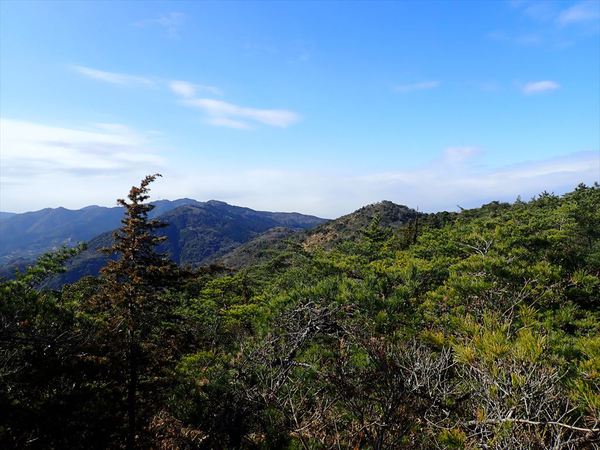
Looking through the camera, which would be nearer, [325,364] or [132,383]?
[325,364]

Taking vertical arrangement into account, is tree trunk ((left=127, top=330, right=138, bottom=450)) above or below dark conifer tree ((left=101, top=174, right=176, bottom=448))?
below

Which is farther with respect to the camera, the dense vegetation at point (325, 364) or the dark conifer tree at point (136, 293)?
the dark conifer tree at point (136, 293)

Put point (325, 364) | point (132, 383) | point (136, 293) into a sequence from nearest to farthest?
point (325, 364), point (132, 383), point (136, 293)

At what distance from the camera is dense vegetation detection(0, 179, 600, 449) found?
177 inches

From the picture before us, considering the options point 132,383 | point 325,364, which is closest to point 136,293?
point 132,383

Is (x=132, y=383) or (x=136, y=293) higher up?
(x=136, y=293)

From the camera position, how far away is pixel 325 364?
7711 millimetres

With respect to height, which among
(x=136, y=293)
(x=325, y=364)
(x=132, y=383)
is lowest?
(x=132, y=383)

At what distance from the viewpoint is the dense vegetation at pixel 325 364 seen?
4.50 m

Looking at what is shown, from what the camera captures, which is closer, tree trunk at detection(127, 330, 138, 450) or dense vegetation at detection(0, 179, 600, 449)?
dense vegetation at detection(0, 179, 600, 449)

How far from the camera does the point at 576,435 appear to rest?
4359 millimetres

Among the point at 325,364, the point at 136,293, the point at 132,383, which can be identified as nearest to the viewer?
the point at 325,364

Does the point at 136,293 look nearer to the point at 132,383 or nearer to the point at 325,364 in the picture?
the point at 132,383

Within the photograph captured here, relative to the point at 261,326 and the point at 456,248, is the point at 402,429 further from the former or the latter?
the point at 456,248
